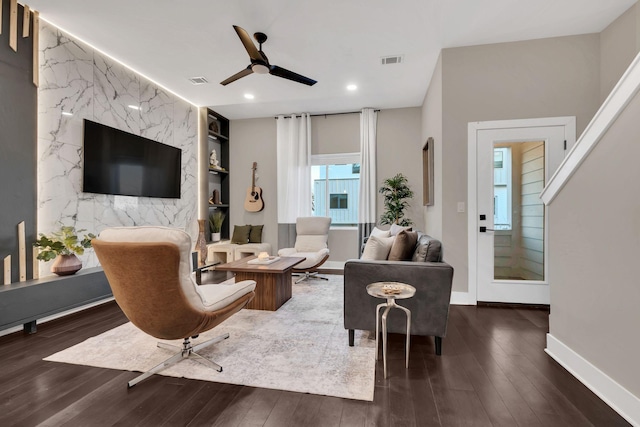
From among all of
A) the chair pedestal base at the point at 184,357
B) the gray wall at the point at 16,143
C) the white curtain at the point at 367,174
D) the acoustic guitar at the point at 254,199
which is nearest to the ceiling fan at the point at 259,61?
the gray wall at the point at 16,143

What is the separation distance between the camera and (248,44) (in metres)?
2.71

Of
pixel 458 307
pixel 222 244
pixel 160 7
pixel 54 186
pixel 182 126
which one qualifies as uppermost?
pixel 160 7

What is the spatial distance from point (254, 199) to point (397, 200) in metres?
2.88

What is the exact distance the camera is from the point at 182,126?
492cm

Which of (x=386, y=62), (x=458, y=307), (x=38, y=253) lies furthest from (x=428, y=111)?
(x=38, y=253)

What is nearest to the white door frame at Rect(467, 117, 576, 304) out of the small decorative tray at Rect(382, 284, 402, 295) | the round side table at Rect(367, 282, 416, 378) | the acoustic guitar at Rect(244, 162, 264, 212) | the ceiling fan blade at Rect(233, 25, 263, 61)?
the round side table at Rect(367, 282, 416, 378)

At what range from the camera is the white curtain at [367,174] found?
5.40m

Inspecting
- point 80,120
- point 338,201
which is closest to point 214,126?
point 80,120

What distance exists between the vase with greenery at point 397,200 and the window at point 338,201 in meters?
0.78

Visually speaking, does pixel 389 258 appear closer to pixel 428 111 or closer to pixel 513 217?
pixel 513 217

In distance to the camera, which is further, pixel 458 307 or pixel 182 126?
pixel 182 126

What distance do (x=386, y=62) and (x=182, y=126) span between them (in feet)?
11.4

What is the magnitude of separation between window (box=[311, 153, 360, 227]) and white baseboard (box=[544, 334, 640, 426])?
12.6 ft

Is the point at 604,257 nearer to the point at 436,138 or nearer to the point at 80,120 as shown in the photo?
the point at 436,138
